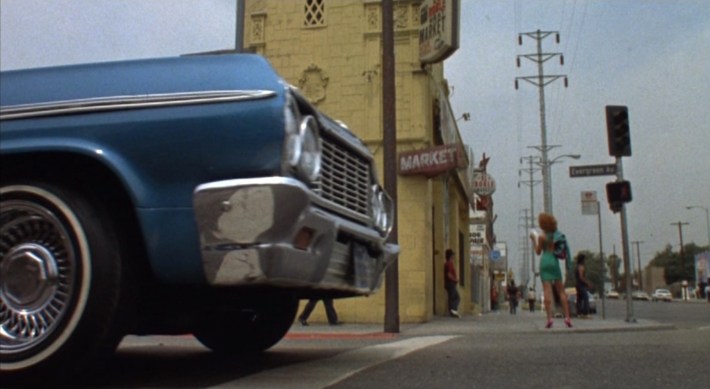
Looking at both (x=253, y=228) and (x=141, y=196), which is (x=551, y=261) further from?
(x=141, y=196)

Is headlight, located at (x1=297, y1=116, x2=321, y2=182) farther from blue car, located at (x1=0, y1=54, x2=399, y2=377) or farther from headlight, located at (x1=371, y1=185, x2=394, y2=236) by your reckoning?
headlight, located at (x1=371, y1=185, x2=394, y2=236)

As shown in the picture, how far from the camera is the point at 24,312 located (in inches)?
145

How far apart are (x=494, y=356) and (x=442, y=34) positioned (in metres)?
10.1

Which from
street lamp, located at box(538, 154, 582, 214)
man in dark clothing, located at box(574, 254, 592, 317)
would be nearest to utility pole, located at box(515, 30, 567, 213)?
street lamp, located at box(538, 154, 582, 214)

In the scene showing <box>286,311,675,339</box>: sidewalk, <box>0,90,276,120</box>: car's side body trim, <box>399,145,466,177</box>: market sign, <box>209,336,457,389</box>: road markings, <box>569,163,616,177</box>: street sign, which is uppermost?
<box>399,145,466,177</box>: market sign

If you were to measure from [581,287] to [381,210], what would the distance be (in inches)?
594

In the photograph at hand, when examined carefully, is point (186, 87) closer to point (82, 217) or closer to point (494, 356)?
point (82, 217)

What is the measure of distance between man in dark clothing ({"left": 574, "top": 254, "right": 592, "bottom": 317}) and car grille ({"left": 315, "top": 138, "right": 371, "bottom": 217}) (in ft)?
47.8

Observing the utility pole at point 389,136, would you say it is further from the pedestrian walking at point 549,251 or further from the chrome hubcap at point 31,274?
the chrome hubcap at point 31,274

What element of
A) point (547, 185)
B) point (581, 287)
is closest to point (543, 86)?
point (547, 185)

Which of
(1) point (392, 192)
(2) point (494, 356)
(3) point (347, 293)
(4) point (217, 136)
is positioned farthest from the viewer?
(1) point (392, 192)

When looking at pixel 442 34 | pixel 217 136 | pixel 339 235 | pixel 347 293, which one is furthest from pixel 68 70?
pixel 442 34

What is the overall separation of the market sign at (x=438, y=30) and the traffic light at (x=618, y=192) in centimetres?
362

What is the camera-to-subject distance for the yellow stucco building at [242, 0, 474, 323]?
1528 centimetres
